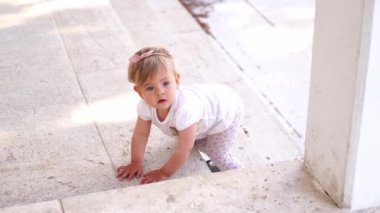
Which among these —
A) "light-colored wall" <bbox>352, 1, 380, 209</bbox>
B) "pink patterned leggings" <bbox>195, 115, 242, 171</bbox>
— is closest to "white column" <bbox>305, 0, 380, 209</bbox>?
"light-colored wall" <bbox>352, 1, 380, 209</bbox>

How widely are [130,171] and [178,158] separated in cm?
17

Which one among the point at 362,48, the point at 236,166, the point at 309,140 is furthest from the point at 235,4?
the point at 362,48

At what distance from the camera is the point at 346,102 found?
158 cm

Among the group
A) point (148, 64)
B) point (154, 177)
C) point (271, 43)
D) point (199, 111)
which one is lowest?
point (271, 43)

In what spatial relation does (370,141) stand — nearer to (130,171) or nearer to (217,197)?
(217,197)

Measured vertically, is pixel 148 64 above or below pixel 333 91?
below

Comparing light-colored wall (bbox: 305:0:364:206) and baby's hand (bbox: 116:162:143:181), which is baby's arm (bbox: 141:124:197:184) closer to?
baby's hand (bbox: 116:162:143:181)

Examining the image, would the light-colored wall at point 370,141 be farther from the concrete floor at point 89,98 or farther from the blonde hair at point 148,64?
the blonde hair at point 148,64

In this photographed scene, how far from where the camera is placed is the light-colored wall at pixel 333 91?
150 cm

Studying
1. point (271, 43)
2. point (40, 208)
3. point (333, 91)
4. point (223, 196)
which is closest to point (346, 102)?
point (333, 91)

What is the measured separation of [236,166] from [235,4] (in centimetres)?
196

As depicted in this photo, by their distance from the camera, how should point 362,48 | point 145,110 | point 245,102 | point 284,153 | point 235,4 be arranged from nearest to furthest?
point 362,48, point 145,110, point 284,153, point 245,102, point 235,4

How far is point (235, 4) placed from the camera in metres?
4.22

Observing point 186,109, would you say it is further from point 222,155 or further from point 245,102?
point 245,102
